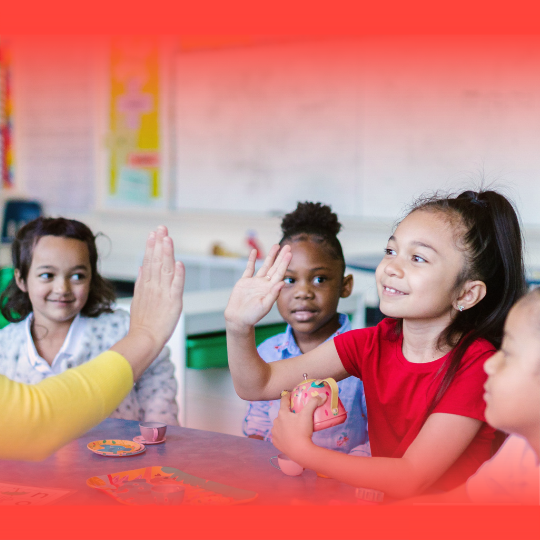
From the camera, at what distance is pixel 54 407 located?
865mm

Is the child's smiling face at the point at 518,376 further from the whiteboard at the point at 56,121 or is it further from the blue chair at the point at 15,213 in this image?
the whiteboard at the point at 56,121

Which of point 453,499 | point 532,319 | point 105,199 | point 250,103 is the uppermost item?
point 250,103

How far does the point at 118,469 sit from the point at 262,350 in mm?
789

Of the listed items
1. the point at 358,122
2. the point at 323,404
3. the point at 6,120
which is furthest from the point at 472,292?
the point at 6,120

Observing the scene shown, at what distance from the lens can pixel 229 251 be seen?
5.14 m

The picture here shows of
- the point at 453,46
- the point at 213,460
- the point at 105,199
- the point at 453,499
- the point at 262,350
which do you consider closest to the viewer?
the point at 453,499

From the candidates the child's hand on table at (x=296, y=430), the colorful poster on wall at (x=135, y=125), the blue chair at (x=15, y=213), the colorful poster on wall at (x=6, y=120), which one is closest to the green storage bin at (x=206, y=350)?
the child's hand on table at (x=296, y=430)

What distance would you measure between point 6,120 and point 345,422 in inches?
237

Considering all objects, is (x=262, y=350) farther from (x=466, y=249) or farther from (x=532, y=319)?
(x=532, y=319)

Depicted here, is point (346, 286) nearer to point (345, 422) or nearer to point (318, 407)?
point (345, 422)

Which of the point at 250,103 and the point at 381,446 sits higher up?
the point at 250,103

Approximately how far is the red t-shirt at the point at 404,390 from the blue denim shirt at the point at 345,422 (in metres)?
0.25

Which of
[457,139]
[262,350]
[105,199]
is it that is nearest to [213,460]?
[262,350]

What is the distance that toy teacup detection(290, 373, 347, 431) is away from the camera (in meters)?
1.08
